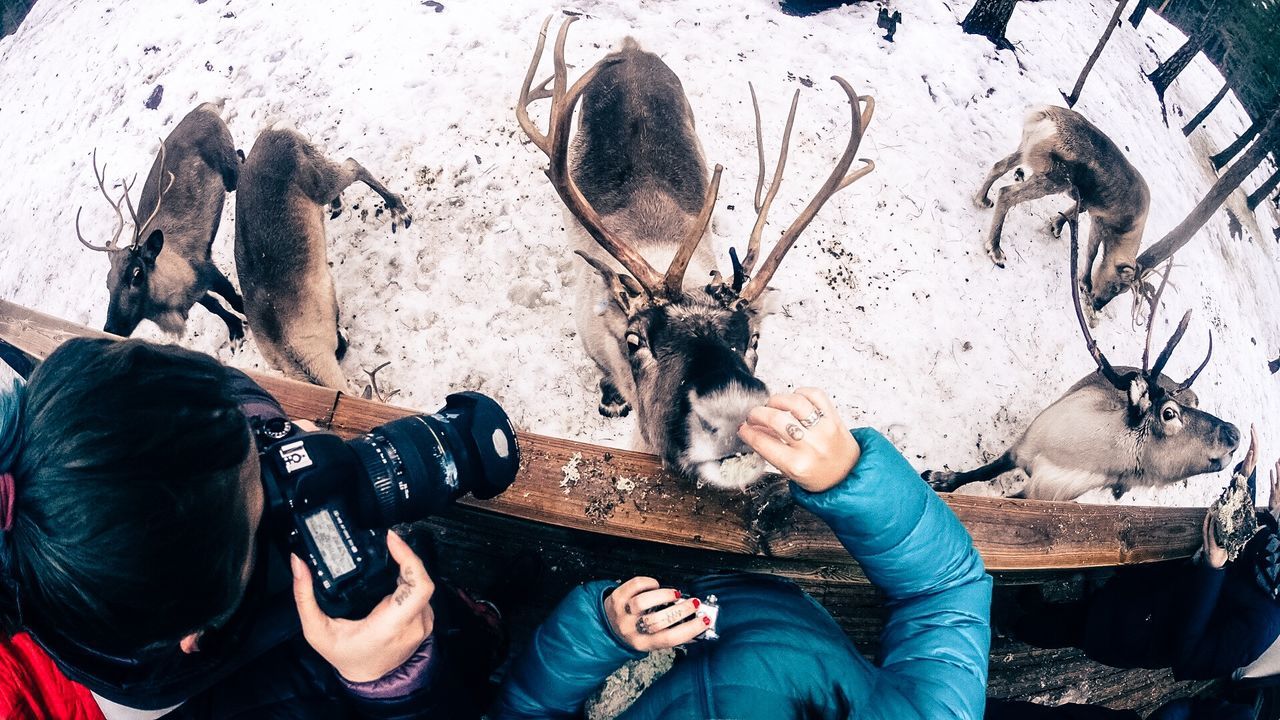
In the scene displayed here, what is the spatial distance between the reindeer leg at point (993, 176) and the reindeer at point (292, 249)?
250 cm

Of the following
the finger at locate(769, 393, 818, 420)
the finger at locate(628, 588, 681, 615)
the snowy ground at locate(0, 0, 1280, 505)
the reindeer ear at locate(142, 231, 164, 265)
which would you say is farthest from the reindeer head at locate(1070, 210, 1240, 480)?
the reindeer ear at locate(142, 231, 164, 265)

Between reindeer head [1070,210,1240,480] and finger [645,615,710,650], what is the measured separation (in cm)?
192

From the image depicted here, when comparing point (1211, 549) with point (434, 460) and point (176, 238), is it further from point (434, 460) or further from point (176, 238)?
point (176, 238)

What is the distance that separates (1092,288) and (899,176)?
980 mm

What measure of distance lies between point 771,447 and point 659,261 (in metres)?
1.42

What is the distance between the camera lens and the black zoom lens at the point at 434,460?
137 centimetres

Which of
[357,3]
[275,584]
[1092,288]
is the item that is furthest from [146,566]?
[1092,288]

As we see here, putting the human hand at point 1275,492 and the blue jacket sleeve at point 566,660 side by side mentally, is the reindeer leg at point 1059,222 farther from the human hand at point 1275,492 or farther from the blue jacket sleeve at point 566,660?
the blue jacket sleeve at point 566,660

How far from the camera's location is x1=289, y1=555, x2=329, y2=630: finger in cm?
117

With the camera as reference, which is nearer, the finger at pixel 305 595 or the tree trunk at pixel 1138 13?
the finger at pixel 305 595

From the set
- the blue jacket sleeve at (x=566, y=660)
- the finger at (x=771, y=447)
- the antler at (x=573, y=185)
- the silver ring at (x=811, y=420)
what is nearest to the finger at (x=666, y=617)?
the blue jacket sleeve at (x=566, y=660)

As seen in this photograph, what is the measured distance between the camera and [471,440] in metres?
1.60

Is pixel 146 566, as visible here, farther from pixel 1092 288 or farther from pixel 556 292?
pixel 1092 288

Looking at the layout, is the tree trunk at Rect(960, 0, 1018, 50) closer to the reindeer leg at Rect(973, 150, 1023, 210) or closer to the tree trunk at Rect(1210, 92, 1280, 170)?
the reindeer leg at Rect(973, 150, 1023, 210)
